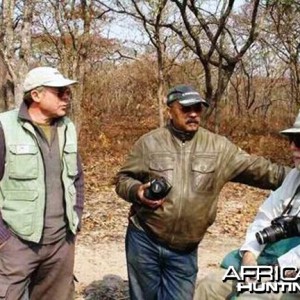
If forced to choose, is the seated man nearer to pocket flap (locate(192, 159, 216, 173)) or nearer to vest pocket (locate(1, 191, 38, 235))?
pocket flap (locate(192, 159, 216, 173))

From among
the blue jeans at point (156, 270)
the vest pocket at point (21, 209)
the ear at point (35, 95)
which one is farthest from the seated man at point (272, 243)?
the ear at point (35, 95)

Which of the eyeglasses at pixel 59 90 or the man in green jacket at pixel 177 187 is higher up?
the eyeglasses at pixel 59 90

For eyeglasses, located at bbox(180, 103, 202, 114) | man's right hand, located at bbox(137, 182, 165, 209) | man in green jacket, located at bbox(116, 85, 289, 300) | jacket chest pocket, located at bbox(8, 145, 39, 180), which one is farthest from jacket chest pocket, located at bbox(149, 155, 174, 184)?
jacket chest pocket, located at bbox(8, 145, 39, 180)

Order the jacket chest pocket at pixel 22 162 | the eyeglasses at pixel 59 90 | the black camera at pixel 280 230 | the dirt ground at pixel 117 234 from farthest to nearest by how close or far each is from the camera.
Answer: the dirt ground at pixel 117 234 → the eyeglasses at pixel 59 90 → the jacket chest pocket at pixel 22 162 → the black camera at pixel 280 230

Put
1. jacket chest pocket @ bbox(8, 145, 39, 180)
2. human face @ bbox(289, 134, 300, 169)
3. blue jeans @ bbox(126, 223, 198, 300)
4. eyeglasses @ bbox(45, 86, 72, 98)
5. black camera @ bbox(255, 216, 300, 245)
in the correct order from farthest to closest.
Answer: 1. blue jeans @ bbox(126, 223, 198, 300)
2. eyeglasses @ bbox(45, 86, 72, 98)
3. jacket chest pocket @ bbox(8, 145, 39, 180)
4. human face @ bbox(289, 134, 300, 169)
5. black camera @ bbox(255, 216, 300, 245)

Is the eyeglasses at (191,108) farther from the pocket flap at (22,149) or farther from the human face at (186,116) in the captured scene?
the pocket flap at (22,149)

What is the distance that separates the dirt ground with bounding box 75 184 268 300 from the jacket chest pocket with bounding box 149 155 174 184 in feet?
6.53

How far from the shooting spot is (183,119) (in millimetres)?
3094

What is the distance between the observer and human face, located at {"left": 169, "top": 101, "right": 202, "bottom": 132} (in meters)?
3.06

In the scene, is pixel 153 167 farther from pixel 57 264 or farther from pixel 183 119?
pixel 57 264

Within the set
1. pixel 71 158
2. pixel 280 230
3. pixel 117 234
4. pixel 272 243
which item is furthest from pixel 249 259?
pixel 117 234

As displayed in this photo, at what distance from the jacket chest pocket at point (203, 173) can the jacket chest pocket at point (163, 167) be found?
12 centimetres

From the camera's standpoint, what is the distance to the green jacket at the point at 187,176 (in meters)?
3.09

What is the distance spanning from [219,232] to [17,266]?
4.35 meters
